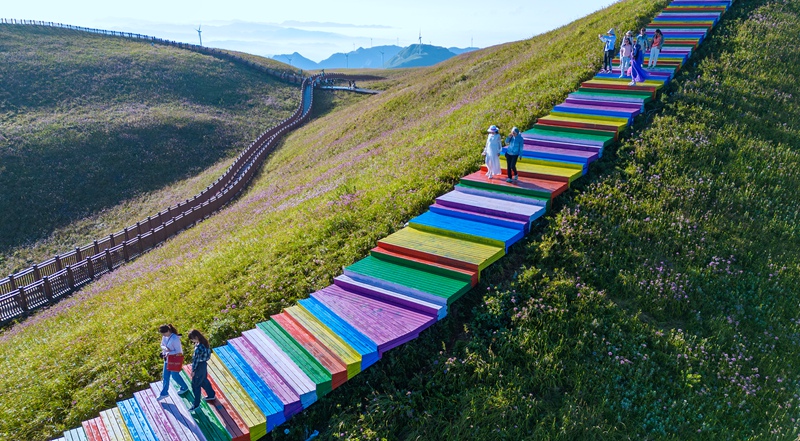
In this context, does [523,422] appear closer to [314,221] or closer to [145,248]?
[314,221]

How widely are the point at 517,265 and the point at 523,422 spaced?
4241 millimetres

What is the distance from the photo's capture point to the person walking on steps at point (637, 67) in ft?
64.3

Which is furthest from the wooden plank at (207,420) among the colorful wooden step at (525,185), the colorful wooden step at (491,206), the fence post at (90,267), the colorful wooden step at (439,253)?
the fence post at (90,267)

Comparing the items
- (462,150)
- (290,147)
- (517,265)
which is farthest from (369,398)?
(290,147)

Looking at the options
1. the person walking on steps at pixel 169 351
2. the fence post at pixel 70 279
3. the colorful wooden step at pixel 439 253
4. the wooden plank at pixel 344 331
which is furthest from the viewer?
the fence post at pixel 70 279

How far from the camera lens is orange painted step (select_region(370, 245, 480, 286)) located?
10666mm

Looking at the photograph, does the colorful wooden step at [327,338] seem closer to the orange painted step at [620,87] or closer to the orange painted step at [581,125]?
the orange painted step at [581,125]

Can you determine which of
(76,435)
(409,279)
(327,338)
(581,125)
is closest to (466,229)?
(409,279)

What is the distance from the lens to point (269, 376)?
8.85 meters

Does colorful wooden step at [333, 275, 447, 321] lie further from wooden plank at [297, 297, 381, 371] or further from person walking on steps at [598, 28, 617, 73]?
person walking on steps at [598, 28, 617, 73]

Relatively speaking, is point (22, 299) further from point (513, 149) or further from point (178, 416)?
point (513, 149)

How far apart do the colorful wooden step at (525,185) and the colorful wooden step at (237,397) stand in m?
8.63

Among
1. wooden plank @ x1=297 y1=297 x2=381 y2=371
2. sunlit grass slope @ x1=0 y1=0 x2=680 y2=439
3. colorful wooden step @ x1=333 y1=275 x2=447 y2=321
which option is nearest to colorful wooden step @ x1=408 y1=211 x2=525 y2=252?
sunlit grass slope @ x1=0 y1=0 x2=680 y2=439

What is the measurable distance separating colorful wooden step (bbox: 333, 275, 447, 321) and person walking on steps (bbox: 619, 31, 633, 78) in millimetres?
15845
